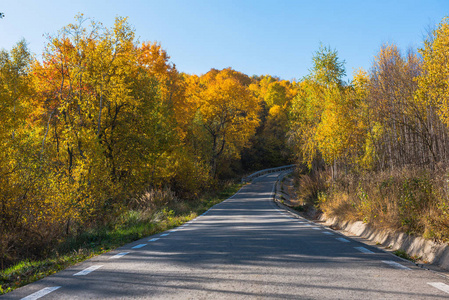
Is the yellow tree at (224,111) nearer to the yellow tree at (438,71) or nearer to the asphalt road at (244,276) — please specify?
the yellow tree at (438,71)

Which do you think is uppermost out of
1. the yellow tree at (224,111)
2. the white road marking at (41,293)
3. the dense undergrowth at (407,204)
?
the yellow tree at (224,111)

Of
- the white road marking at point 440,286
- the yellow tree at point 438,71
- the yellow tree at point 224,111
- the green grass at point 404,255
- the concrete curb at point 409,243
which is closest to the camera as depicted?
the white road marking at point 440,286

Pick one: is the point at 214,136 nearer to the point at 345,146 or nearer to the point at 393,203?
the point at 345,146

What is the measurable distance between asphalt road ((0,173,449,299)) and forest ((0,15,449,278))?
1803 millimetres

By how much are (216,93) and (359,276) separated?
1643 inches

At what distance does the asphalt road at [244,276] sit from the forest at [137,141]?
1803mm

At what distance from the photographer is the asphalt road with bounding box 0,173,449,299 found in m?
4.10

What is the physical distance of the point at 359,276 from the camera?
16.0 feet

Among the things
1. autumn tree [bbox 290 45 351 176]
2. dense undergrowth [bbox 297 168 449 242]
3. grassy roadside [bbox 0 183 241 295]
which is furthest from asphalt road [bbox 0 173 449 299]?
autumn tree [bbox 290 45 351 176]

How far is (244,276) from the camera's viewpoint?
4926mm

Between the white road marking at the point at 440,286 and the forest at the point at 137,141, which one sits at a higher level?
the forest at the point at 137,141

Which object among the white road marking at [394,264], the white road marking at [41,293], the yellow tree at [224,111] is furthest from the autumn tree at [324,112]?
the white road marking at [41,293]

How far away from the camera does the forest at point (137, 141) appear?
8.90 meters

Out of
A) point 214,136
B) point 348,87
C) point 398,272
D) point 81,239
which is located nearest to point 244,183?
point 214,136
